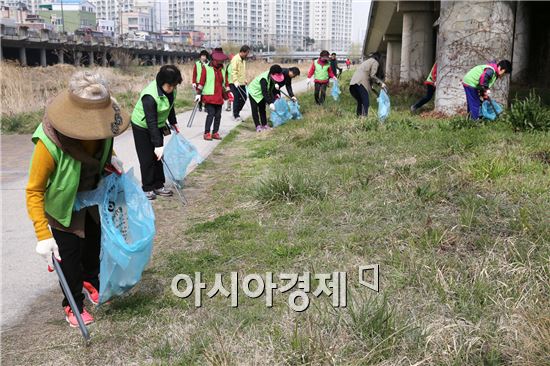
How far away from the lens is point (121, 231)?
343 centimetres

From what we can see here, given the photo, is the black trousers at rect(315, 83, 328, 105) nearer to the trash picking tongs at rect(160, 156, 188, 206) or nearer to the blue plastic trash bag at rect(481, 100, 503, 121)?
the blue plastic trash bag at rect(481, 100, 503, 121)

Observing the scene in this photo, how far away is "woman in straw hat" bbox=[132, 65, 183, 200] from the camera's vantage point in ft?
18.7

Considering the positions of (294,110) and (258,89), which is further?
(294,110)

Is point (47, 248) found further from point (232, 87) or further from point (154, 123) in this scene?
point (232, 87)

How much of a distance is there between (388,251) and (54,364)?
228cm

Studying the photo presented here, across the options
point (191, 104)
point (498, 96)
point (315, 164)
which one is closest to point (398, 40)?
point (191, 104)

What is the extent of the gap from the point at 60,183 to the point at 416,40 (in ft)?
62.1

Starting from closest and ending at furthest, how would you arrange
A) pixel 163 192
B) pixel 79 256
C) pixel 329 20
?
pixel 79 256 < pixel 163 192 < pixel 329 20

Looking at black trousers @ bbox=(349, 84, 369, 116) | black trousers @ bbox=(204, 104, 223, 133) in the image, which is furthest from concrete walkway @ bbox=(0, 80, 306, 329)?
black trousers @ bbox=(349, 84, 369, 116)

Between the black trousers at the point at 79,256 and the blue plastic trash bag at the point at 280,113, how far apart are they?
8.20 m

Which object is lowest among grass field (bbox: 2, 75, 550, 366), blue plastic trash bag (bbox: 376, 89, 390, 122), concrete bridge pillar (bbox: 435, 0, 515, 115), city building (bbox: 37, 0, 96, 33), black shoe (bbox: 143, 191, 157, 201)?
black shoe (bbox: 143, 191, 157, 201)

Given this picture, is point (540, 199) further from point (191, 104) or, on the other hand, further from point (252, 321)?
point (191, 104)

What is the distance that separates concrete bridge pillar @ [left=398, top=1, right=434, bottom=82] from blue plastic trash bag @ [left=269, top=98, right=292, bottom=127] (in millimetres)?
9627

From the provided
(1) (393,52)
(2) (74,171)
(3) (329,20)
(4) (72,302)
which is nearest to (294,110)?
(2) (74,171)
